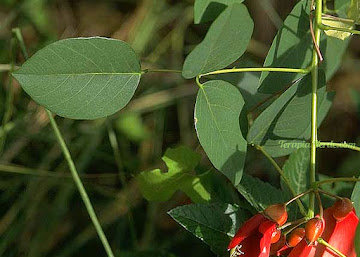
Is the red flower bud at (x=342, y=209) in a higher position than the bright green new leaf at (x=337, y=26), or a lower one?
lower

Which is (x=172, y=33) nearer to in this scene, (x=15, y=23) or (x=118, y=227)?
(x=15, y=23)

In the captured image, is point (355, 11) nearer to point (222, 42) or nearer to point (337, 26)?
point (337, 26)

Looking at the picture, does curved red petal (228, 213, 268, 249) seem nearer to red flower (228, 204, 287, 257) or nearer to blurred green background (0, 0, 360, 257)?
red flower (228, 204, 287, 257)

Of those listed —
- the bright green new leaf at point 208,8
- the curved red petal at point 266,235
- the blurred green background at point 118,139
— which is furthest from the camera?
the blurred green background at point 118,139

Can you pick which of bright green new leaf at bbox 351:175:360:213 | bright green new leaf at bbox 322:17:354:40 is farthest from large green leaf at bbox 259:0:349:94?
bright green new leaf at bbox 351:175:360:213

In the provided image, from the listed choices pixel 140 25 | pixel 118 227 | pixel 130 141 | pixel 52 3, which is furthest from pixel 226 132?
pixel 52 3

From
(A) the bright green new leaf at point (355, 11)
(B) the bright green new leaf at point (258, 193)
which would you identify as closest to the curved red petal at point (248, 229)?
(B) the bright green new leaf at point (258, 193)

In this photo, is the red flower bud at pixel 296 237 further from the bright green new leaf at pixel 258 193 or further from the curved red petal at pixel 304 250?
the bright green new leaf at pixel 258 193
